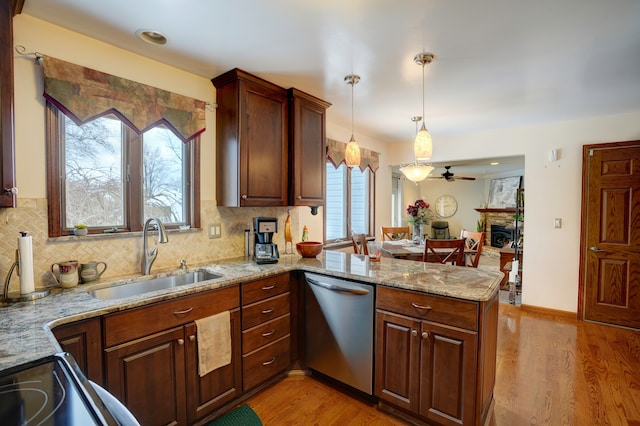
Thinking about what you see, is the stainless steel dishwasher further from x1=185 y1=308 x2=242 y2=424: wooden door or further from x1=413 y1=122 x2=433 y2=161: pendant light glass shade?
x1=413 y1=122 x2=433 y2=161: pendant light glass shade

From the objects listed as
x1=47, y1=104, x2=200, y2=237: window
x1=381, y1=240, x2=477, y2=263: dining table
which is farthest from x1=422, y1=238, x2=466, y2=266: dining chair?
x1=47, y1=104, x2=200, y2=237: window

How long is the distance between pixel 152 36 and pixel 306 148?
1.43 m

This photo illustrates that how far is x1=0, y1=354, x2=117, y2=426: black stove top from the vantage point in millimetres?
683

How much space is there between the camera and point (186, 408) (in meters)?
1.77

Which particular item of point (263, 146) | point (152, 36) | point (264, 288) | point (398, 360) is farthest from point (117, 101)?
point (398, 360)

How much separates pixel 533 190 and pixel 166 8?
420cm

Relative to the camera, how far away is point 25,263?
1.56 meters

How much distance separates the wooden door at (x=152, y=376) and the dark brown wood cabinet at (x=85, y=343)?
0.15 feet

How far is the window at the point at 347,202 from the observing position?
416 cm

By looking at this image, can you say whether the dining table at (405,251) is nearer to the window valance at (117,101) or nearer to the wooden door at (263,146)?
the wooden door at (263,146)

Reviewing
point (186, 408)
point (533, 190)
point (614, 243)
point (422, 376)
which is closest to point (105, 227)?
point (186, 408)

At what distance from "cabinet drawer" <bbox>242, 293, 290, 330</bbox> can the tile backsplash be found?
672 millimetres

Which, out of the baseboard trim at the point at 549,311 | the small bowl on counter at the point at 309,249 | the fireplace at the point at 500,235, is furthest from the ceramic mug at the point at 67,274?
the fireplace at the point at 500,235

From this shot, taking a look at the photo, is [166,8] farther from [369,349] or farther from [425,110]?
[425,110]
